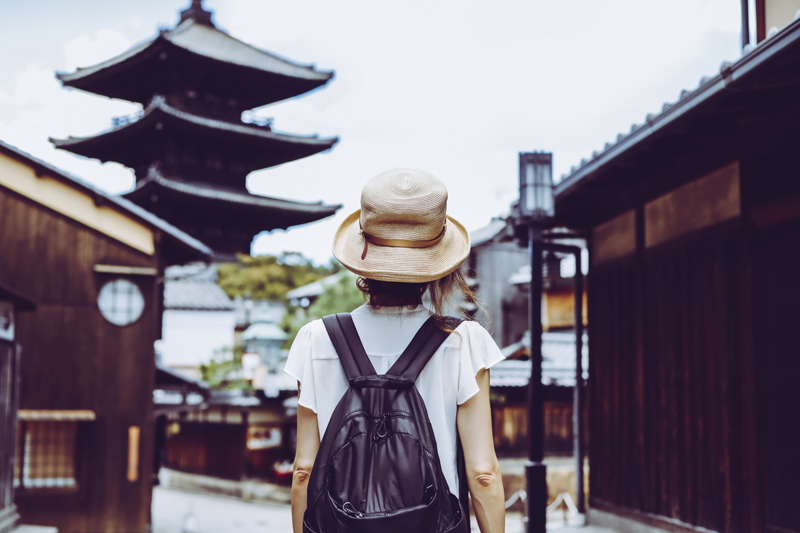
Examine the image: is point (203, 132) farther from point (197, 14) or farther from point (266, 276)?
point (266, 276)

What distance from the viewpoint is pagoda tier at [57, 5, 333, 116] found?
23.0 m

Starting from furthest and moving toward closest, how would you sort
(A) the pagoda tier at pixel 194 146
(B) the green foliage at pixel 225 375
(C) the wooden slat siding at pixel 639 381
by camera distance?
(B) the green foliage at pixel 225 375 < (A) the pagoda tier at pixel 194 146 < (C) the wooden slat siding at pixel 639 381

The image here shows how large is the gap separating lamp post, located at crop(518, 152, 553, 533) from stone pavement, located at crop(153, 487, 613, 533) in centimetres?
808

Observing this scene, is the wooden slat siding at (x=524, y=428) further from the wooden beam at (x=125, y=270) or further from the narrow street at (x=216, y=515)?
the wooden beam at (x=125, y=270)

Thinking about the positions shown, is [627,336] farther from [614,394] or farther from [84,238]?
[84,238]

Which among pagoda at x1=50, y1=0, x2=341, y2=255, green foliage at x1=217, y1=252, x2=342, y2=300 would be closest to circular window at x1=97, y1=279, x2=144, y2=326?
pagoda at x1=50, y1=0, x2=341, y2=255

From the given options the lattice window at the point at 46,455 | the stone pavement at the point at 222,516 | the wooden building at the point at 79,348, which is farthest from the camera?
the stone pavement at the point at 222,516

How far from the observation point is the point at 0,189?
43.8 feet

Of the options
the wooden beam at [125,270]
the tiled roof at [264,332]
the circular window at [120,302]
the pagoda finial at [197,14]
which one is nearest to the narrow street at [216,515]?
the circular window at [120,302]

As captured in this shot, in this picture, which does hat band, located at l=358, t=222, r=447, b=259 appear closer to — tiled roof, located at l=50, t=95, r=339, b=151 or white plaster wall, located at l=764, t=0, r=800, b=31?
white plaster wall, located at l=764, t=0, r=800, b=31

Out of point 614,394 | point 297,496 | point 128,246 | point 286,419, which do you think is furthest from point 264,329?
point 297,496

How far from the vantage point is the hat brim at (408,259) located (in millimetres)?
2174

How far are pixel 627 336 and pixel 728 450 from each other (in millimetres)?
2070

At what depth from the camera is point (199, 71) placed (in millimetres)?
23891
